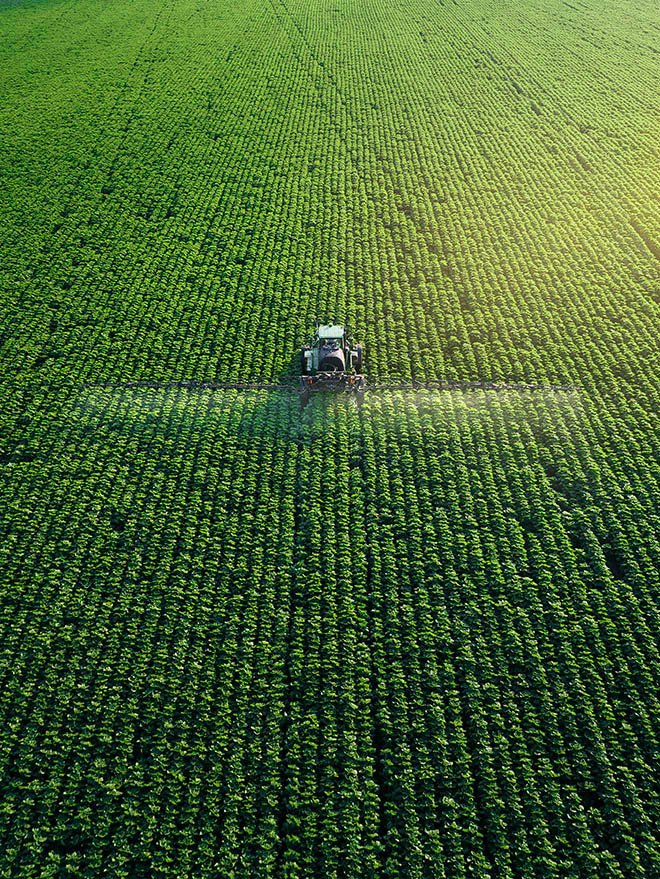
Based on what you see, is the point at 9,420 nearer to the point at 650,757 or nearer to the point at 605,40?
the point at 650,757

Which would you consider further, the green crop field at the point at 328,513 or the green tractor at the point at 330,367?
the green tractor at the point at 330,367

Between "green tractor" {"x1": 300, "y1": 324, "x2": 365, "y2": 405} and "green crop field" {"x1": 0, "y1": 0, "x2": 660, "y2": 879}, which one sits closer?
"green crop field" {"x1": 0, "y1": 0, "x2": 660, "y2": 879}

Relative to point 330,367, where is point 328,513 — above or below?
below

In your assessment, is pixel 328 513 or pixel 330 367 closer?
pixel 328 513
